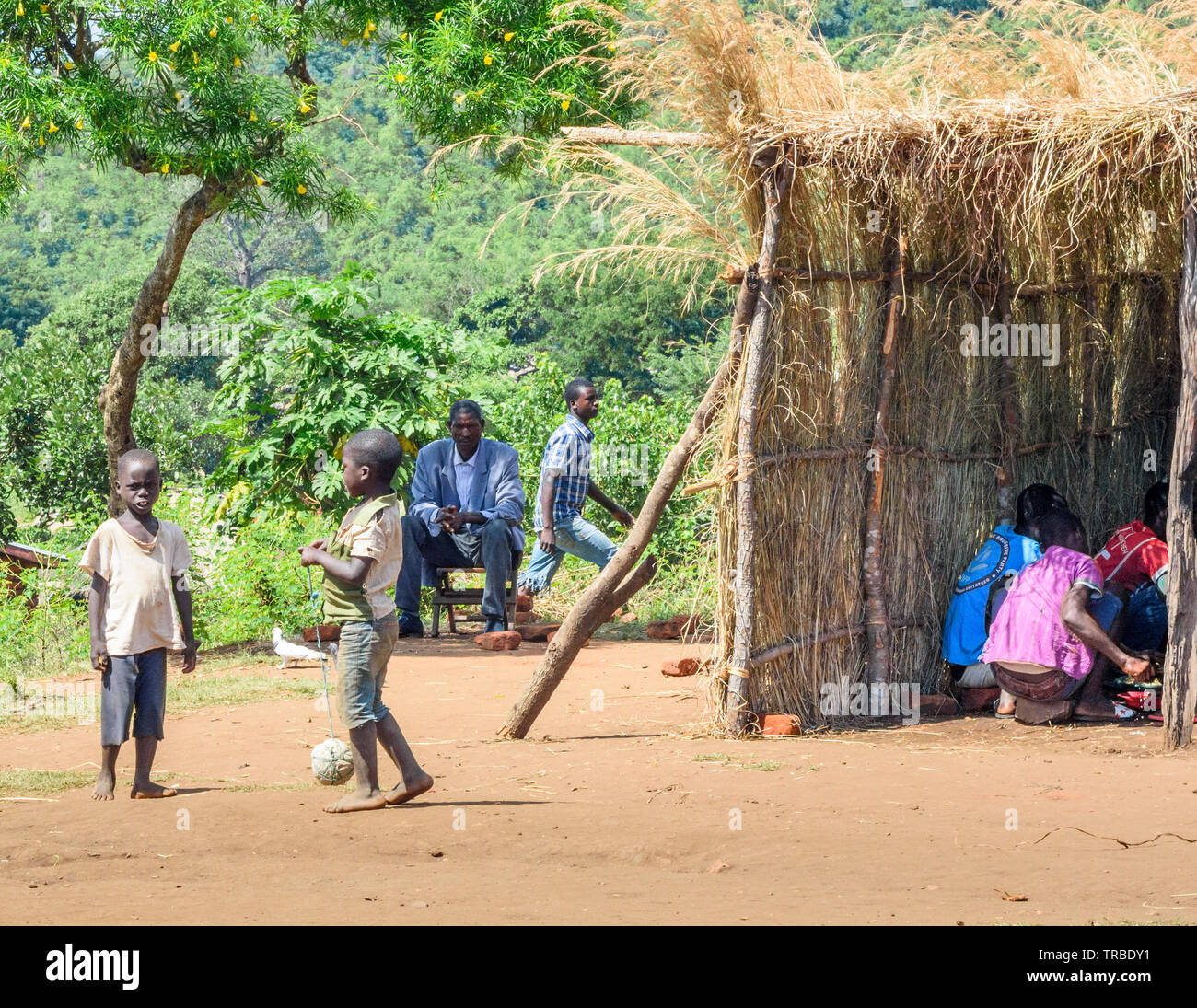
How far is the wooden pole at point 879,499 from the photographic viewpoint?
7.42m

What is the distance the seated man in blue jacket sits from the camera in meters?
9.61

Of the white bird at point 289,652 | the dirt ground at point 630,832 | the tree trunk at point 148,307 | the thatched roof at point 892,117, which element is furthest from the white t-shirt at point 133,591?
the tree trunk at point 148,307

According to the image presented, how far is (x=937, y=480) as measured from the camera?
7914 millimetres

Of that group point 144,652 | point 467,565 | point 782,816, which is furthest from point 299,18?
point 782,816

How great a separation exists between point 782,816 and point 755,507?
77.7 inches

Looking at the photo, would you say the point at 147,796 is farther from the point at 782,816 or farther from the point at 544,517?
the point at 544,517

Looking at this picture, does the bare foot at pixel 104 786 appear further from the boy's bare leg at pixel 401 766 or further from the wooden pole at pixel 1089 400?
the wooden pole at pixel 1089 400

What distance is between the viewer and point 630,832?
4969 mm

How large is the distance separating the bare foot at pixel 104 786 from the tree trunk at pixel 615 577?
194 centimetres

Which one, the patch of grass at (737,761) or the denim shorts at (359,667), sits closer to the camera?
the denim shorts at (359,667)

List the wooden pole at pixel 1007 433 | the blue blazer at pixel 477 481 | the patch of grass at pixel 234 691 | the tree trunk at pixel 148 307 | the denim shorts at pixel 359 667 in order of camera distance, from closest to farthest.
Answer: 1. the denim shorts at pixel 359 667
2. the patch of grass at pixel 234 691
3. the wooden pole at pixel 1007 433
4. the blue blazer at pixel 477 481
5. the tree trunk at pixel 148 307
